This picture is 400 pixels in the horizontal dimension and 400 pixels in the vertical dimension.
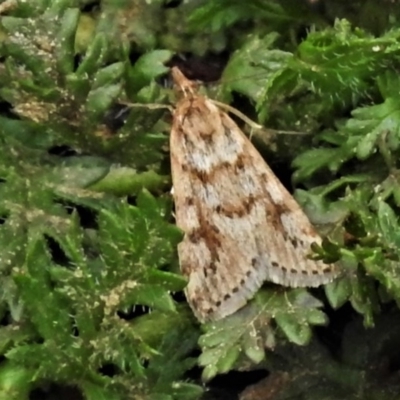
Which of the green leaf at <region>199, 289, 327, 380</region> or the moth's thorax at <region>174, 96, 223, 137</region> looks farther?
the moth's thorax at <region>174, 96, 223, 137</region>

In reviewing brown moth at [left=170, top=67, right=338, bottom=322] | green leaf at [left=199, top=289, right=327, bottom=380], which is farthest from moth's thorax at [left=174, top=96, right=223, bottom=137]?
green leaf at [left=199, top=289, right=327, bottom=380]

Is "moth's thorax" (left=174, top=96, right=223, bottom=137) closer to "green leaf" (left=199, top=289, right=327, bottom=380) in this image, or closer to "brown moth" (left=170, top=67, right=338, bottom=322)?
"brown moth" (left=170, top=67, right=338, bottom=322)

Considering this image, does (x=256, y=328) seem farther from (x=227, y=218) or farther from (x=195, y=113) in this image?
(x=195, y=113)

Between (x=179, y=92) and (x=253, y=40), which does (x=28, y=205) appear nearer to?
(x=179, y=92)

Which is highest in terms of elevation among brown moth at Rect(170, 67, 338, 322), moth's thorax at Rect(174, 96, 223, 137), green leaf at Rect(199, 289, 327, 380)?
moth's thorax at Rect(174, 96, 223, 137)

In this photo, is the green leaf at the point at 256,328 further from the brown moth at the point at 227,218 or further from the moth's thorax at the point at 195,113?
the moth's thorax at the point at 195,113

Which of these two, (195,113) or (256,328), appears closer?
(256,328)

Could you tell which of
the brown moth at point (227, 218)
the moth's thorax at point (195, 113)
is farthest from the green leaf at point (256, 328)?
the moth's thorax at point (195, 113)

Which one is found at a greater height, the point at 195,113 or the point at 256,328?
the point at 195,113

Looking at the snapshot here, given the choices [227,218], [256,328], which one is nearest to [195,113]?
[227,218]
